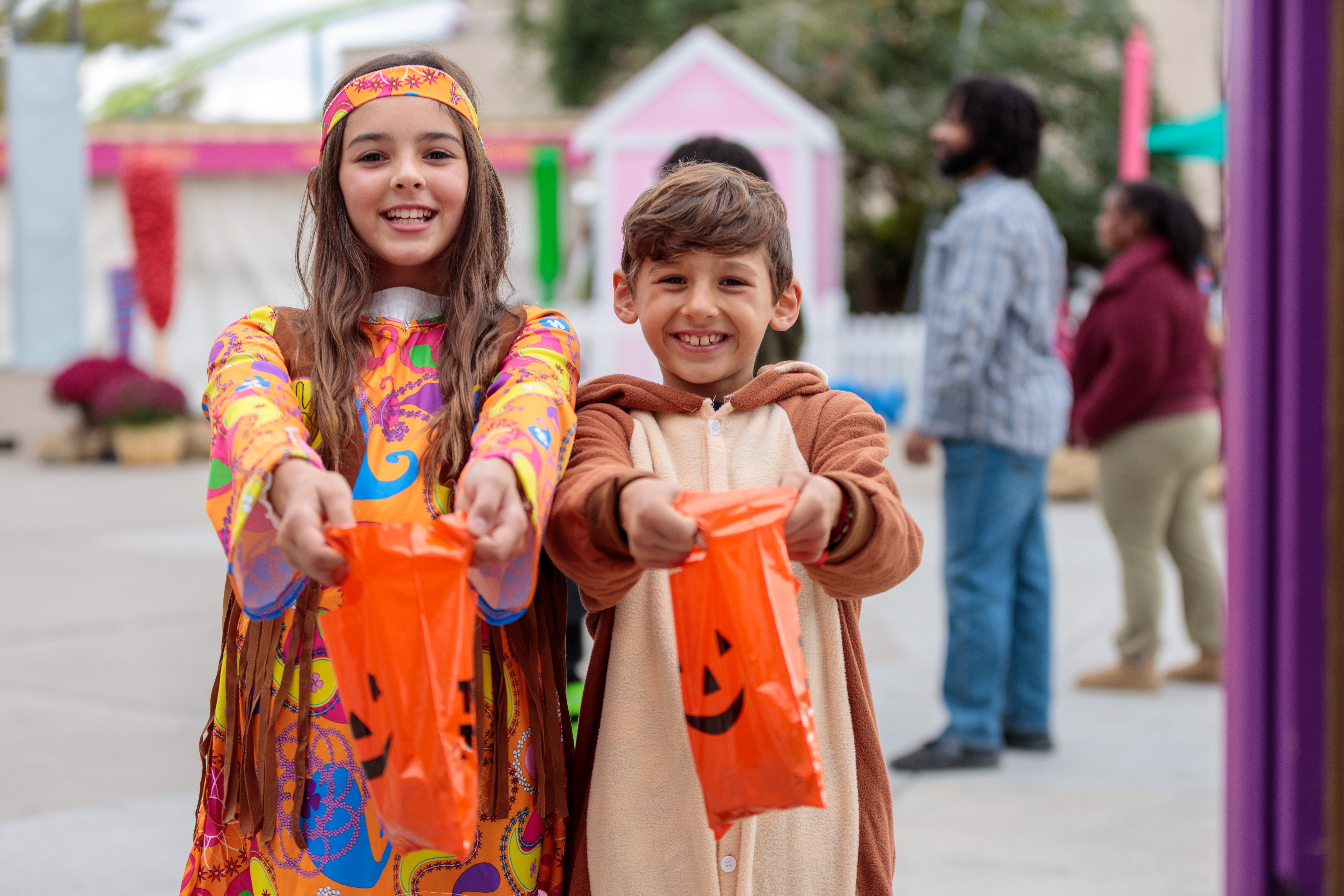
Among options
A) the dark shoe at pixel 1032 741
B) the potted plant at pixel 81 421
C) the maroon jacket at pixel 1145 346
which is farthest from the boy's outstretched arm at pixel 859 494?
the potted plant at pixel 81 421

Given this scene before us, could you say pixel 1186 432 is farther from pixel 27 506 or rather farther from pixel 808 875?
pixel 27 506

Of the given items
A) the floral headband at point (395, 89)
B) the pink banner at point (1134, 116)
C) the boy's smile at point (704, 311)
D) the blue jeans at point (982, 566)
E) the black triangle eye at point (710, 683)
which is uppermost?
the pink banner at point (1134, 116)

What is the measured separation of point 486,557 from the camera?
4.39 ft

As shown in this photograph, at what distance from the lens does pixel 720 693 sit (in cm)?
133

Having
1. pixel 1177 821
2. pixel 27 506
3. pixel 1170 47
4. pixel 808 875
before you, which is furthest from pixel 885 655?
pixel 1170 47

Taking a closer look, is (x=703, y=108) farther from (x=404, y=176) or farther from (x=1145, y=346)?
(x=404, y=176)

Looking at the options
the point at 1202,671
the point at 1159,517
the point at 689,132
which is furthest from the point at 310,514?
the point at 689,132

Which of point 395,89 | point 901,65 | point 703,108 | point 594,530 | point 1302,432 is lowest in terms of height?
point 594,530

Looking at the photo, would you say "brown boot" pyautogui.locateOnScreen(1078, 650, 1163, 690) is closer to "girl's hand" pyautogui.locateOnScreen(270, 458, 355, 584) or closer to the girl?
the girl

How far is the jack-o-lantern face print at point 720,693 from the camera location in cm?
133

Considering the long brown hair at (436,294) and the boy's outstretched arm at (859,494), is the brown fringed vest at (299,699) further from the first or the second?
the boy's outstretched arm at (859,494)

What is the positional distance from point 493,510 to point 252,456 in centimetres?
27

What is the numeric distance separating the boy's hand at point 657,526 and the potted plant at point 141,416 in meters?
11.2

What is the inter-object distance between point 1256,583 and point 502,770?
94 centimetres
